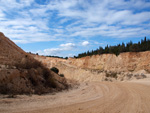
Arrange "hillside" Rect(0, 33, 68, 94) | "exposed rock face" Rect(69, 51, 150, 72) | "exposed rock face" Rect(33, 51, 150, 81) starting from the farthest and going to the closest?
"exposed rock face" Rect(69, 51, 150, 72), "exposed rock face" Rect(33, 51, 150, 81), "hillside" Rect(0, 33, 68, 94)

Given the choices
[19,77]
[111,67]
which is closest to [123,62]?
[111,67]

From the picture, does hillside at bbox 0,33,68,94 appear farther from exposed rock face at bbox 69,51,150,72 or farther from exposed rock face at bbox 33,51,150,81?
exposed rock face at bbox 69,51,150,72

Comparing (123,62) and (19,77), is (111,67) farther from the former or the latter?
(19,77)

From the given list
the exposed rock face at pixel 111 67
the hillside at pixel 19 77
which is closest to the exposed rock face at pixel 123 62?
the exposed rock face at pixel 111 67

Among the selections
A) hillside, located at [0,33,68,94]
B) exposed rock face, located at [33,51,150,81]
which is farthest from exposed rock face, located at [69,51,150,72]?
hillside, located at [0,33,68,94]

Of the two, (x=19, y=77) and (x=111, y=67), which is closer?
(x=19, y=77)

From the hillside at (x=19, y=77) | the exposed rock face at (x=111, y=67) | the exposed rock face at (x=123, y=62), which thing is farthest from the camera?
the exposed rock face at (x=123, y=62)

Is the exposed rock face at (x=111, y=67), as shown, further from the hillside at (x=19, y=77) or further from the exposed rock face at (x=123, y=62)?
the hillside at (x=19, y=77)

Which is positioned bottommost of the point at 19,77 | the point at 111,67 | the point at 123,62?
the point at 111,67

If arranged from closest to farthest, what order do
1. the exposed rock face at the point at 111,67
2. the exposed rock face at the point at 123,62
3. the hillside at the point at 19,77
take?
the hillside at the point at 19,77
the exposed rock face at the point at 111,67
the exposed rock face at the point at 123,62

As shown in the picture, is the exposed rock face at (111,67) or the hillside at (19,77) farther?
the exposed rock face at (111,67)

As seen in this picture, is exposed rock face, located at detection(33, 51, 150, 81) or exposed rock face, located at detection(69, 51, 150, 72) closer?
exposed rock face, located at detection(33, 51, 150, 81)

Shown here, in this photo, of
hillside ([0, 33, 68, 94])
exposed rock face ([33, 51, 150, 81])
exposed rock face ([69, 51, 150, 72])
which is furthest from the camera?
exposed rock face ([69, 51, 150, 72])

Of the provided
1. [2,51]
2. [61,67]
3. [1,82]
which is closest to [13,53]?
[2,51]
